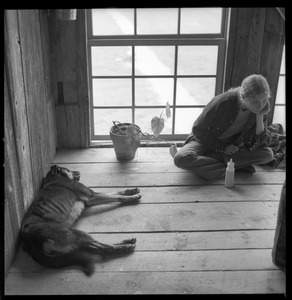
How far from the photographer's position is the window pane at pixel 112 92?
3730mm

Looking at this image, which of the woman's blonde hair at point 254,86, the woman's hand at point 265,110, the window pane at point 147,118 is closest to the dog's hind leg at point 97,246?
the woman's blonde hair at point 254,86

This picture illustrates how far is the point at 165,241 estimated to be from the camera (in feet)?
8.26

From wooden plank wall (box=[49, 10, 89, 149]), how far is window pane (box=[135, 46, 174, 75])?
0.47 m

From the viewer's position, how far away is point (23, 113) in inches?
98.7

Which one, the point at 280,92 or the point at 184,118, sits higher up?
the point at 280,92

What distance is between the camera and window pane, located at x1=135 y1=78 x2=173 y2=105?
12.3ft

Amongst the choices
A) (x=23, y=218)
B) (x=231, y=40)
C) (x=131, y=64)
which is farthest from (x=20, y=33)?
(x=231, y=40)

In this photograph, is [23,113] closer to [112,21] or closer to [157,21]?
[112,21]

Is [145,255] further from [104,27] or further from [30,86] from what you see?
[104,27]

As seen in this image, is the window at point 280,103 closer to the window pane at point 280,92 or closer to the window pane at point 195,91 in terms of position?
the window pane at point 280,92

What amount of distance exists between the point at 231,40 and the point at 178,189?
134 centimetres

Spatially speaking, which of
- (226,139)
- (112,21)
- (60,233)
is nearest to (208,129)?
(226,139)

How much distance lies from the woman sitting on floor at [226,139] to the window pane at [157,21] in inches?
29.4

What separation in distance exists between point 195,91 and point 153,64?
465mm
